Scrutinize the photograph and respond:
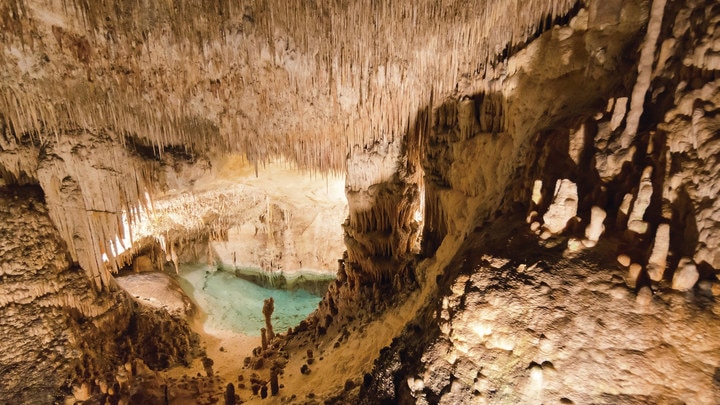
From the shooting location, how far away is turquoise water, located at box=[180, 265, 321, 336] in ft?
37.1

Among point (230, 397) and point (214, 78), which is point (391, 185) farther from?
point (230, 397)

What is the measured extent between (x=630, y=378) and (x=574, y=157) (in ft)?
6.77

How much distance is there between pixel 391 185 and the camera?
311 inches

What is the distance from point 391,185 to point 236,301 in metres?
8.38

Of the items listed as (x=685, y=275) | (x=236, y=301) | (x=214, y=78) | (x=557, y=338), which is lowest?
(x=236, y=301)

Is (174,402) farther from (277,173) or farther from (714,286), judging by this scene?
(714,286)

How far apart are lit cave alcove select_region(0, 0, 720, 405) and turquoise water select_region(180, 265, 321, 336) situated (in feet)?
1.22

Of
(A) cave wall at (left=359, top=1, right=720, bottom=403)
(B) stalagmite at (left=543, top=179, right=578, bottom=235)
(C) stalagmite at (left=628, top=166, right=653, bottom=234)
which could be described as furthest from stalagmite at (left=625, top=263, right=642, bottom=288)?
(B) stalagmite at (left=543, top=179, right=578, bottom=235)

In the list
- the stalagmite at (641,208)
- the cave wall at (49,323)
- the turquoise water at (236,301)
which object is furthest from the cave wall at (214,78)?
the turquoise water at (236,301)

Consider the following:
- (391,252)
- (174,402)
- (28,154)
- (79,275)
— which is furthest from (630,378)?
(28,154)

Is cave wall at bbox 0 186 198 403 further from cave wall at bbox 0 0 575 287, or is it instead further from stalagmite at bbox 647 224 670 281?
stalagmite at bbox 647 224 670 281

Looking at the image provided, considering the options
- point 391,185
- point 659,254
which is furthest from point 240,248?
point 659,254

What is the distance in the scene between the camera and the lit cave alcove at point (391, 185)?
2.37 metres

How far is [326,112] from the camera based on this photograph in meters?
7.28
